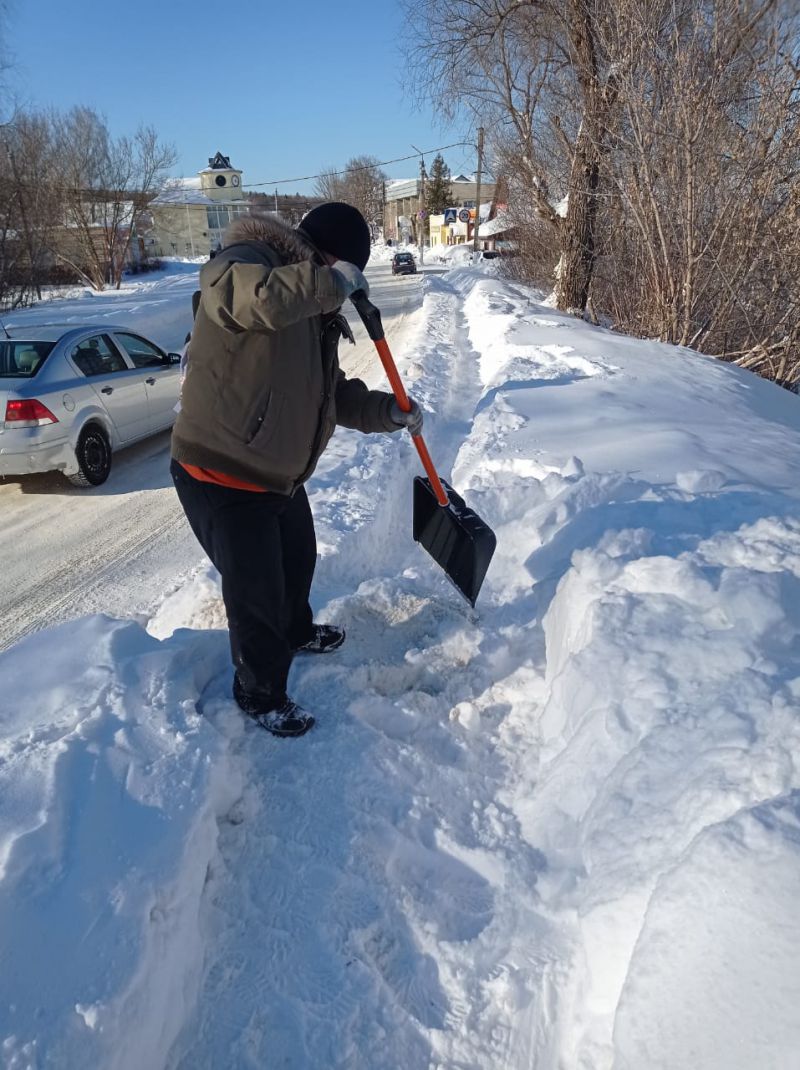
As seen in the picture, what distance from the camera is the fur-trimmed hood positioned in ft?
7.39

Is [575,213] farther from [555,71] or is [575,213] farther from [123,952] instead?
[123,952]

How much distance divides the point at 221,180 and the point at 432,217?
23.5 m

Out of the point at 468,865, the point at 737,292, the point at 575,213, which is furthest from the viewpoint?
the point at 575,213

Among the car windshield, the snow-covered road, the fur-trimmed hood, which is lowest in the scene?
the snow-covered road

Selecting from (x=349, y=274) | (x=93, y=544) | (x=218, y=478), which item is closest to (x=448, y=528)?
(x=218, y=478)

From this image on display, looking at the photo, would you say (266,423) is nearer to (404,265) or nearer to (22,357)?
(22,357)

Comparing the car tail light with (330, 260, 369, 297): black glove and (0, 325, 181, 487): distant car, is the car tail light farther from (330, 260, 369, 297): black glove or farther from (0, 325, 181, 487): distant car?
(330, 260, 369, 297): black glove

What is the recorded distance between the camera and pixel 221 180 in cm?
7344

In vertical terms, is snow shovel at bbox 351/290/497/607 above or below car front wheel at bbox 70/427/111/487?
above

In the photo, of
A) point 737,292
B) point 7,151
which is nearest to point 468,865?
point 737,292

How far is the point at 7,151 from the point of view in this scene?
20953 mm

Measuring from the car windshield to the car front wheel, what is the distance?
2.18 ft

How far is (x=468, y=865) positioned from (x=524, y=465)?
9.97 feet

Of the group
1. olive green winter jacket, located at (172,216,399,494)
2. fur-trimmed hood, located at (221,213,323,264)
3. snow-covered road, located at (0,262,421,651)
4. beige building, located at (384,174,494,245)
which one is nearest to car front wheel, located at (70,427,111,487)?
snow-covered road, located at (0,262,421,651)
